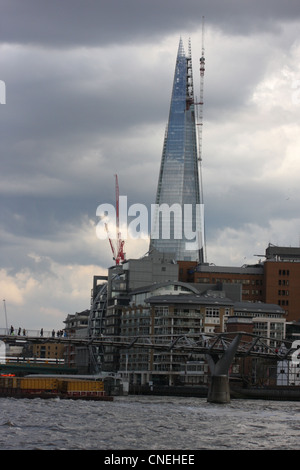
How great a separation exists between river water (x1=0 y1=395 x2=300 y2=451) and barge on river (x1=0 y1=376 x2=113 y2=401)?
20.9 metres

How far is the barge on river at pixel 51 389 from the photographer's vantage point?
144625 mm

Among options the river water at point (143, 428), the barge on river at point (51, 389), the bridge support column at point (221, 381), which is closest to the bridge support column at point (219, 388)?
the bridge support column at point (221, 381)

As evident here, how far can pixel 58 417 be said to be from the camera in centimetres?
10038

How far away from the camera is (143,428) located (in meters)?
88.8

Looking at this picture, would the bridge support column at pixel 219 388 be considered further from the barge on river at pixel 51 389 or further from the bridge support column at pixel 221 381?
the barge on river at pixel 51 389

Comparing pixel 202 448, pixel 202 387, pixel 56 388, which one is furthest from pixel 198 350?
pixel 202 448

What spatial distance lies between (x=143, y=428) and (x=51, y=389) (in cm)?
6252

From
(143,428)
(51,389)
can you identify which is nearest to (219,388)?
(51,389)

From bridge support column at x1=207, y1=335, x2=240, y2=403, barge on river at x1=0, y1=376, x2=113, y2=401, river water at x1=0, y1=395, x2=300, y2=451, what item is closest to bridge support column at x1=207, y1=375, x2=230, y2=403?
bridge support column at x1=207, y1=335, x2=240, y2=403

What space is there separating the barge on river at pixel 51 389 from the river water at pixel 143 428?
20.9m

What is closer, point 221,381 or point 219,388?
point 219,388

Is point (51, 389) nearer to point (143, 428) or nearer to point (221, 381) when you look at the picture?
point (221, 381)
